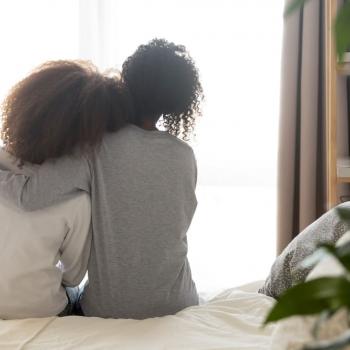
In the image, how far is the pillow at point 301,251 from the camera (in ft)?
4.43

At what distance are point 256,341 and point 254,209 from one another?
1.57m

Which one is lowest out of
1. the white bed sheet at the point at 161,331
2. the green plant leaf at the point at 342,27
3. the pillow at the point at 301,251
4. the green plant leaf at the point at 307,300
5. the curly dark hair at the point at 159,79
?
the white bed sheet at the point at 161,331

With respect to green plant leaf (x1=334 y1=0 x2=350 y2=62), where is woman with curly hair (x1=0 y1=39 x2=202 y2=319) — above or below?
below

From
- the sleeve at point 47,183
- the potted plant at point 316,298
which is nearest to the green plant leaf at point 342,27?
the potted plant at point 316,298

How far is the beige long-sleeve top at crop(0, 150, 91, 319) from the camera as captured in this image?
1.40 meters

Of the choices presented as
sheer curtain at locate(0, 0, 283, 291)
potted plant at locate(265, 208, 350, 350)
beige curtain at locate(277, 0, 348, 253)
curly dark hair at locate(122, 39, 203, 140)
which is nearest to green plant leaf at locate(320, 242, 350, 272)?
potted plant at locate(265, 208, 350, 350)

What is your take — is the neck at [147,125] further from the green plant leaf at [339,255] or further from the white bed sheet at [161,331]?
the green plant leaf at [339,255]

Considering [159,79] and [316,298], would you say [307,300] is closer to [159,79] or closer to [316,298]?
[316,298]

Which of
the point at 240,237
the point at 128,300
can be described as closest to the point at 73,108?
the point at 128,300

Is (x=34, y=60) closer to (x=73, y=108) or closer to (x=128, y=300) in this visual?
(x=73, y=108)

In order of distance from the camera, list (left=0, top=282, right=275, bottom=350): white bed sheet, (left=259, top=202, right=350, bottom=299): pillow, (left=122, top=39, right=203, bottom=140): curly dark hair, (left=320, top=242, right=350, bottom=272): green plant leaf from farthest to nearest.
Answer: (left=122, top=39, right=203, bottom=140): curly dark hair → (left=259, top=202, right=350, bottom=299): pillow → (left=0, top=282, right=275, bottom=350): white bed sheet → (left=320, top=242, right=350, bottom=272): green plant leaf

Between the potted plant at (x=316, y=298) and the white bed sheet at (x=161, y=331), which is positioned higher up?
the potted plant at (x=316, y=298)

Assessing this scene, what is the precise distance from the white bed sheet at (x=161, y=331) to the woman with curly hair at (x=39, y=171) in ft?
0.30

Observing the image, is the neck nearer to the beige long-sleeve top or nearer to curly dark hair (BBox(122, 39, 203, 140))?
curly dark hair (BBox(122, 39, 203, 140))
